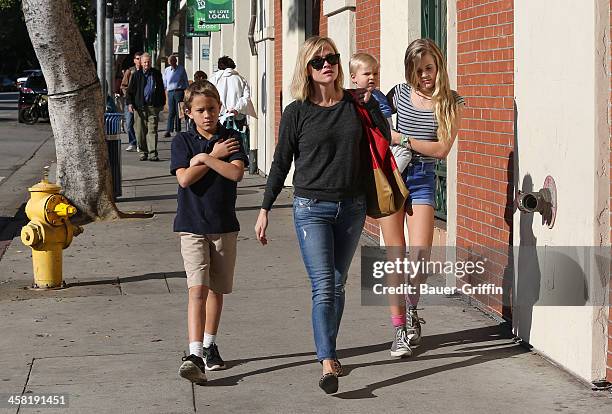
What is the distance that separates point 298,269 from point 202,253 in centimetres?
374

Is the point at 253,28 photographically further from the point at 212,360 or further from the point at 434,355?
the point at 212,360

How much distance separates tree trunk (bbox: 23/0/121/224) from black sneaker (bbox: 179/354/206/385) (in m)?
7.45

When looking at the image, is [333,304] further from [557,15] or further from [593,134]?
[557,15]

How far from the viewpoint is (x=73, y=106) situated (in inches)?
537

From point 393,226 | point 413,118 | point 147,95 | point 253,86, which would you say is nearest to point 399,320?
point 393,226

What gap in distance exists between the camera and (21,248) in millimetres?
12328

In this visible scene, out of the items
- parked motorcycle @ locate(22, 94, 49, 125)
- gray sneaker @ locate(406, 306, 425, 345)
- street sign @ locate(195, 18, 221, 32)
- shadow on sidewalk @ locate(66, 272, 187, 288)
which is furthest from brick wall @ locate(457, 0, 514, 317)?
parked motorcycle @ locate(22, 94, 49, 125)

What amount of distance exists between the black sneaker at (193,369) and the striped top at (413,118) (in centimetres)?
189

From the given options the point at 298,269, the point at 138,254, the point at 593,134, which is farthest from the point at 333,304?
the point at 138,254

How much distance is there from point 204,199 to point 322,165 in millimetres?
768

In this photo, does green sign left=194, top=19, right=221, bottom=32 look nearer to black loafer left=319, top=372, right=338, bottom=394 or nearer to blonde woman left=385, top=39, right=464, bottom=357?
blonde woman left=385, top=39, right=464, bottom=357

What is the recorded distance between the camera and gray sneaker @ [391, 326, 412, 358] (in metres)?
7.20

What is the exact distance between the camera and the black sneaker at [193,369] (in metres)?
6.50

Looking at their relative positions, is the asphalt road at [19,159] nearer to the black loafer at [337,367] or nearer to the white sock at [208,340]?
the white sock at [208,340]
